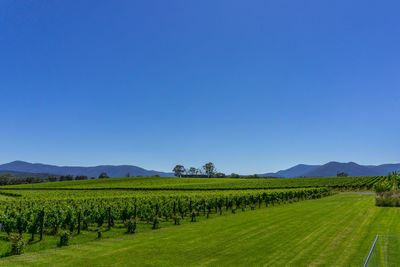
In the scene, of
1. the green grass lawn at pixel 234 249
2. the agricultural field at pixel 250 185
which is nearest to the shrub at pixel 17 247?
the green grass lawn at pixel 234 249

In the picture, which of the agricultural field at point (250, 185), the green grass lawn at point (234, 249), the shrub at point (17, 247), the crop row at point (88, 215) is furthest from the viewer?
the agricultural field at point (250, 185)

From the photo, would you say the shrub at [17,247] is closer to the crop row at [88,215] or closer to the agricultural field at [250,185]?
the crop row at [88,215]

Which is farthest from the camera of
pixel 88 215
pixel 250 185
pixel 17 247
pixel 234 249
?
pixel 250 185

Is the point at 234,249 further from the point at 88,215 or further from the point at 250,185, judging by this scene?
the point at 250,185

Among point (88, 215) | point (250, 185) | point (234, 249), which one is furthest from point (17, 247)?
point (250, 185)

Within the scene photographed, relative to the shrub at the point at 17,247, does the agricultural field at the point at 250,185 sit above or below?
above

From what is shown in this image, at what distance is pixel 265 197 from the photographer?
1754 inches

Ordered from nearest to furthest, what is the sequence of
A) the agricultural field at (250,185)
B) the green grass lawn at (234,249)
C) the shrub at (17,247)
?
1. the green grass lawn at (234,249)
2. the shrub at (17,247)
3. the agricultural field at (250,185)

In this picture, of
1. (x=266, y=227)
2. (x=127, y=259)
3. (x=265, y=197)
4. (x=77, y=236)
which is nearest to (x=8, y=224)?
(x=77, y=236)

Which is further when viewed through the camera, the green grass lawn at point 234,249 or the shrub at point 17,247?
the shrub at point 17,247

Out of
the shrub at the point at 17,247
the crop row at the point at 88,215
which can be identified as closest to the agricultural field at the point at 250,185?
the crop row at the point at 88,215

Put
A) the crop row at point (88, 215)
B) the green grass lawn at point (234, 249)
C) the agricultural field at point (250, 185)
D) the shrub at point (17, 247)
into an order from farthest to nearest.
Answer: the agricultural field at point (250, 185) → the crop row at point (88, 215) → the shrub at point (17, 247) → the green grass lawn at point (234, 249)

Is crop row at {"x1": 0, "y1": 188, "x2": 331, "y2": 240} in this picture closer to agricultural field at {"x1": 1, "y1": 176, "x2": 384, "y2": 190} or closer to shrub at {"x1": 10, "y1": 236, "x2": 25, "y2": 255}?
shrub at {"x1": 10, "y1": 236, "x2": 25, "y2": 255}

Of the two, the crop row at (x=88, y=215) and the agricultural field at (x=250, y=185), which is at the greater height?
the agricultural field at (x=250, y=185)
